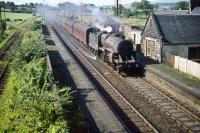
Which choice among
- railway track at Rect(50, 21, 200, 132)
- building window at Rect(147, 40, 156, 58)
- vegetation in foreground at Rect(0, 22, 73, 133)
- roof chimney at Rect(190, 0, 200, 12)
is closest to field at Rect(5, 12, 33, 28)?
roof chimney at Rect(190, 0, 200, 12)

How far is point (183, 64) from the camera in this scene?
26.8m

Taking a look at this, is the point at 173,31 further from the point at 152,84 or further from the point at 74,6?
the point at 74,6

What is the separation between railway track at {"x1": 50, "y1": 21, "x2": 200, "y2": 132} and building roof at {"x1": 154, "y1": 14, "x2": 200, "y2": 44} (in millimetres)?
6978

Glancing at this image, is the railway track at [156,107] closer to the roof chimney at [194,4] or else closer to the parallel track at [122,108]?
the parallel track at [122,108]

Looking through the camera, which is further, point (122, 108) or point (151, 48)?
point (151, 48)

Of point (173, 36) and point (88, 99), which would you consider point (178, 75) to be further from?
point (88, 99)

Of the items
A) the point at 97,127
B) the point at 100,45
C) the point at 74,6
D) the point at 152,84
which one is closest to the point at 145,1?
the point at 74,6

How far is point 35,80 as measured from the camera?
20188 millimetres

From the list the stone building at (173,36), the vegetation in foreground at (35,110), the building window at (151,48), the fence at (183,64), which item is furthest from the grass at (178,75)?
the vegetation in foreground at (35,110)

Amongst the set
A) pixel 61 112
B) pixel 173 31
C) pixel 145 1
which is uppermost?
pixel 145 1

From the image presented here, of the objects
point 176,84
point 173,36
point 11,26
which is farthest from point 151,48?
point 11,26

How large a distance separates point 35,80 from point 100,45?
15599mm

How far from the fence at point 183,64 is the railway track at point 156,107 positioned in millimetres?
3686

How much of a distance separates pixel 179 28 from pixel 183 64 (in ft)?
22.6
